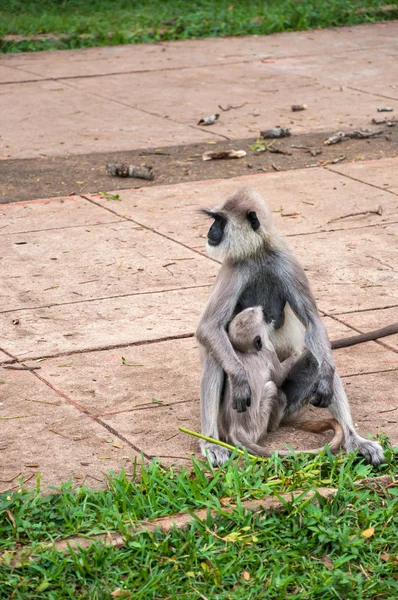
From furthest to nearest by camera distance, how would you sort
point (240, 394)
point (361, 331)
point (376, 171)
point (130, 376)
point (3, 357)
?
point (376, 171) < point (361, 331) < point (3, 357) < point (130, 376) < point (240, 394)

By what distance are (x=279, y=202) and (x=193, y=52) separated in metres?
7.68

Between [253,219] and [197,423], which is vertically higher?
[253,219]

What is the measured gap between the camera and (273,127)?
1151cm

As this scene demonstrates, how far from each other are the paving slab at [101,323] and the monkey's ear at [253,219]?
4.90 ft

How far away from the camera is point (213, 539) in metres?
4.25

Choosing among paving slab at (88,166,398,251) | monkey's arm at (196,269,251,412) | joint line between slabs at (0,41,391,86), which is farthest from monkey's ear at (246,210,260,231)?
joint line between slabs at (0,41,391,86)

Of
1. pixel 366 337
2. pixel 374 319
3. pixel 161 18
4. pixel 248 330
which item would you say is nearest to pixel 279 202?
pixel 374 319

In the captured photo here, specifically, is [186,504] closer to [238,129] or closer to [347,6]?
[238,129]

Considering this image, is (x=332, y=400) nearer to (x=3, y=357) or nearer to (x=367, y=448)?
(x=367, y=448)

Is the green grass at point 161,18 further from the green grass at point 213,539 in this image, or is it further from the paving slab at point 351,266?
the green grass at point 213,539

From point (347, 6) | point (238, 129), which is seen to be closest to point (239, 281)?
point (238, 129)

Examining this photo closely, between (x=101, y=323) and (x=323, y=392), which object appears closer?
(x=323, y=392)

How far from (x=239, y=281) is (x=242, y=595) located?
1.65 metres

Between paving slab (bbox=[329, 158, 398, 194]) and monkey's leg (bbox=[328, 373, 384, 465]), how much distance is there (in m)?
4.53
